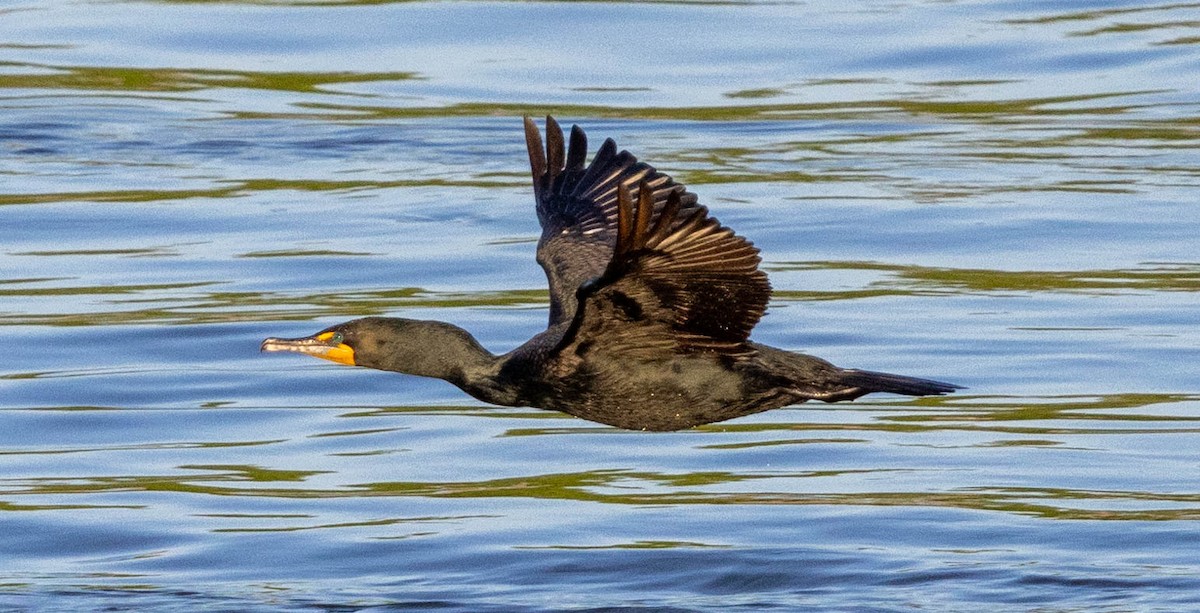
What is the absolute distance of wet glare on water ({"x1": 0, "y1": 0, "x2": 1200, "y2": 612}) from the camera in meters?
10.1

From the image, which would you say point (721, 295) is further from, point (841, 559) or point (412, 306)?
point (412, 306)

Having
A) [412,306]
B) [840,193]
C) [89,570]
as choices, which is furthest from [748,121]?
[89,570]

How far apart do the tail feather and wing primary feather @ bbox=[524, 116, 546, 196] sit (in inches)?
68.9

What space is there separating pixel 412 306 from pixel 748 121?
6390 millimetres

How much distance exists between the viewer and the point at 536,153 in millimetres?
9727

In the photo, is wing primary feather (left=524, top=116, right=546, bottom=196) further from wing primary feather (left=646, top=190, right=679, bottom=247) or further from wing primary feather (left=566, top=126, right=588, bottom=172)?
wing primary feather (left=646, top=190, right=679, bottom=247)

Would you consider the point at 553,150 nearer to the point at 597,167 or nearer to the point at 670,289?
the point at 597,167

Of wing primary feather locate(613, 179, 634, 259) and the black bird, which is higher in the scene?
wing primary feather locate(613, 179, 634, 259)

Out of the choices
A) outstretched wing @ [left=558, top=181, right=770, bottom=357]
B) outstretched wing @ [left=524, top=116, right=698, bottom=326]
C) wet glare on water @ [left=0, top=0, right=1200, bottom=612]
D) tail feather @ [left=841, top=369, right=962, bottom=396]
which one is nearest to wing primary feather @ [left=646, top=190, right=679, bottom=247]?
outstretched wing @ [left=558, top=181, right=770, bottom=357]

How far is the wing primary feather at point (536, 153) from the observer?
959 centimetres

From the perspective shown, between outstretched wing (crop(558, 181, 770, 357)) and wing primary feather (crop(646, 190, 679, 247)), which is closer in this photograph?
wing primary feather (crop(646, 190, 679, 247))

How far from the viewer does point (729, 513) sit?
35.3 ft

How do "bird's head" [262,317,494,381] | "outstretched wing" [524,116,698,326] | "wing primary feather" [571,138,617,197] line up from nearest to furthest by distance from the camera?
"bird's head" [262,317,494,381]
"outstretched wing" [524,116,698,326]
"wing primary feather" [571,138,617,197]

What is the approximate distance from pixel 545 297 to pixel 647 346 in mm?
6259
